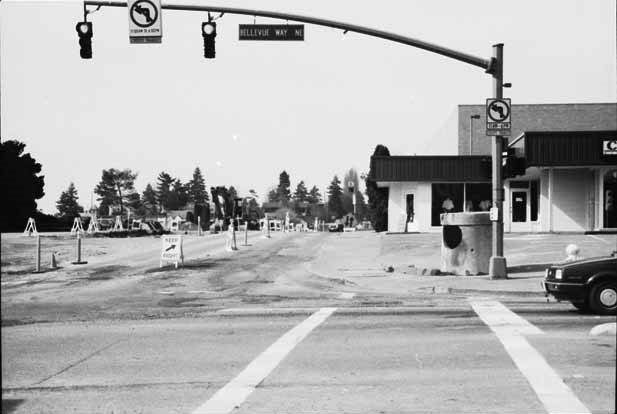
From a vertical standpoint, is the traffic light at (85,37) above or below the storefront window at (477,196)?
above

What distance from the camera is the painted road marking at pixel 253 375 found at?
6.53 m

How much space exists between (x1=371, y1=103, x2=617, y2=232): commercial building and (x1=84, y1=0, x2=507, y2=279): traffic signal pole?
10213 mm

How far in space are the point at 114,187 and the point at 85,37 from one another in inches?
4526

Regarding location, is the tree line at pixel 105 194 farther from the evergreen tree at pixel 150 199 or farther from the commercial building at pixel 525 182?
the commercial building at pixel 525 182

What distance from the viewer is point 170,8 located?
706 inches

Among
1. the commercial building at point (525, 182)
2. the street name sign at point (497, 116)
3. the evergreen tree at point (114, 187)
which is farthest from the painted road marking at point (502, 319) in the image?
the evergreen tree at point (114, 187)

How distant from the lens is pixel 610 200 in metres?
36.9

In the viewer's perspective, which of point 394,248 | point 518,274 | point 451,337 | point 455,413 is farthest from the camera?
point 394,248

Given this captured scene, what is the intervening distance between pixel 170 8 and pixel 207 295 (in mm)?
7071

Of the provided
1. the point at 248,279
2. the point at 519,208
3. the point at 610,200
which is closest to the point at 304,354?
the point at 248,279

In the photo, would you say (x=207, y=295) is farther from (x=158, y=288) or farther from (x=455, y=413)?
(x=455, y=413)

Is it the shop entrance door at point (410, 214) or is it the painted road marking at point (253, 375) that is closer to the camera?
the painted road marking at point (253, 375)

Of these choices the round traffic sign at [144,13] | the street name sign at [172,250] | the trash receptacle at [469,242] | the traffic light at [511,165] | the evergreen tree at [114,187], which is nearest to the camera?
the round traffic sign at [144,13]

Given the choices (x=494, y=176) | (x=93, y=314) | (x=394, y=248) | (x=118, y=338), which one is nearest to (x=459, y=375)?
(x=118, y=338)
